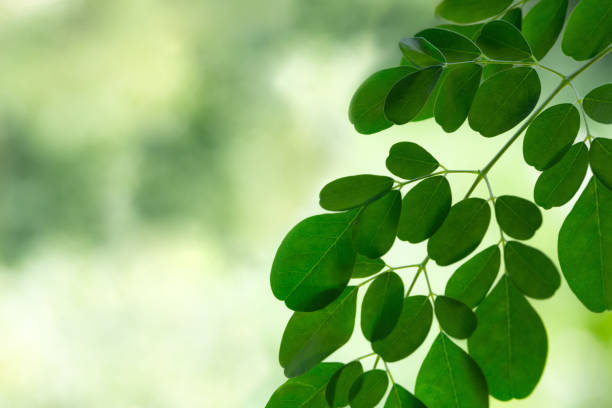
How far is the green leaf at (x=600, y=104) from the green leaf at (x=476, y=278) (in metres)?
0.09

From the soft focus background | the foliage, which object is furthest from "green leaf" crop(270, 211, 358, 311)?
the soft focus background

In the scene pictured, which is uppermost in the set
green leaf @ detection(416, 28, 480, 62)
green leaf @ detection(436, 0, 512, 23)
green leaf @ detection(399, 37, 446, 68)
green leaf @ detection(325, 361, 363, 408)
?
green leaf @ detection(436, 0, 512, 23)

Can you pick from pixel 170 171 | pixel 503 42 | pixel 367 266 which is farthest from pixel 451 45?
pixel 170 171

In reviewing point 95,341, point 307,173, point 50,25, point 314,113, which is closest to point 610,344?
point 307,173

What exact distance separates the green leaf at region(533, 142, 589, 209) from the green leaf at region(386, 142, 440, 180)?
6 centimetres

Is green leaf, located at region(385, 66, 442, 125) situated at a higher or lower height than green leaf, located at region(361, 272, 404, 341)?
higher

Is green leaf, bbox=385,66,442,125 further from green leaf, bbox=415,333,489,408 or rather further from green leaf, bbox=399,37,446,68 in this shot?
green leaf, bbox=415,333,489,408

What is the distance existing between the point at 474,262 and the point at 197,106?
58.5 inches

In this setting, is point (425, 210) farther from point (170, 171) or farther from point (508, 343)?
point (170, 171)

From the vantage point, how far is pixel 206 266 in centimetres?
160

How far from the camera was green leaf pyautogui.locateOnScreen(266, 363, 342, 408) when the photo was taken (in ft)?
0.90

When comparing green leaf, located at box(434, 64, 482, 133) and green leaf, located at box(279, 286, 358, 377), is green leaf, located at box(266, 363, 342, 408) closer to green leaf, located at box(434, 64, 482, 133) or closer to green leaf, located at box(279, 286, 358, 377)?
green leaf, located at box(279, 286, 358, 377)

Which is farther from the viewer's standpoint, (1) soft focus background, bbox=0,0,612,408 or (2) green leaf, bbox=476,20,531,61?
(1) soft focus background, bbox=0,0,612,408

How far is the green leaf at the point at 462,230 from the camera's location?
0.29 meters
